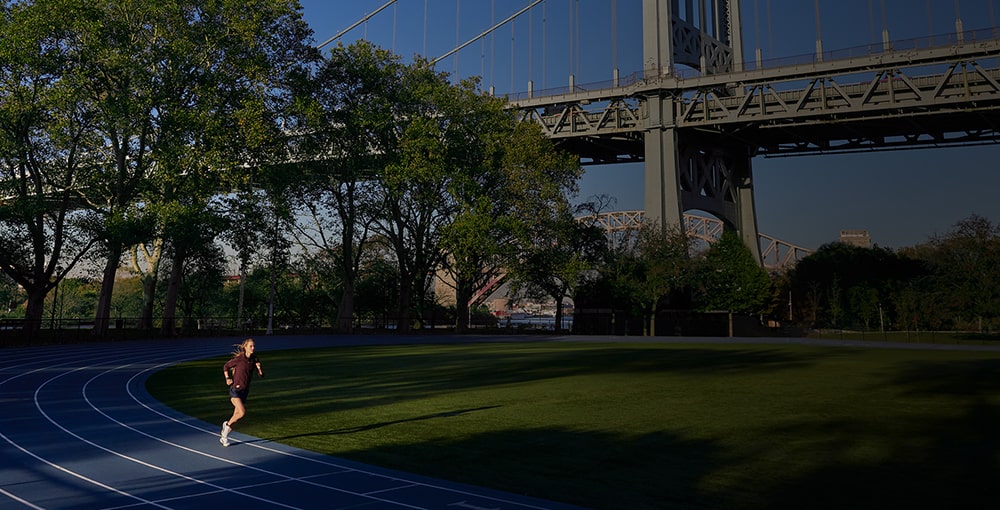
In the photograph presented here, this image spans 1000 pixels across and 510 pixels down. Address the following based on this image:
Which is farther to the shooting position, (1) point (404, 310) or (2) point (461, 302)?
(2) point (461, 302)

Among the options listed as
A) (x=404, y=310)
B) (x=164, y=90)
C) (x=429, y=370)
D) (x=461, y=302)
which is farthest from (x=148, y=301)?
(x=429, y=370)

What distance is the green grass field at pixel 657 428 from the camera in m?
7.68

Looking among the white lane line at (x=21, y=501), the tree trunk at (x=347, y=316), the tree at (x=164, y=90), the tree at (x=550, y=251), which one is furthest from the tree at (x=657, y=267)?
the white lane line at (x=21, y=501)

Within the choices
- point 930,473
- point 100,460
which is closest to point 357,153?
point 100,460

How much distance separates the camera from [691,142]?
69812 millimetres

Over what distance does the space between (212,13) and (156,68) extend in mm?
4623

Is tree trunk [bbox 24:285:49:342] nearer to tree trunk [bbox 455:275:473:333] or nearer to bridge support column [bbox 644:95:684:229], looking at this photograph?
tree trunk [bbox 455:275:473:333]

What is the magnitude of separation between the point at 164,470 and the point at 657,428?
25.2 feet

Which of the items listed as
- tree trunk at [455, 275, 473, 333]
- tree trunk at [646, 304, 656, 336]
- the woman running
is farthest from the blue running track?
tree trunk at [646, 304, 656, 336]

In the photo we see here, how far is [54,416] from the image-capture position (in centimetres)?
1250

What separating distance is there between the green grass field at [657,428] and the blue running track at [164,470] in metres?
0.60

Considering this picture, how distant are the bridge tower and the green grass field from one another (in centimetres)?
4409

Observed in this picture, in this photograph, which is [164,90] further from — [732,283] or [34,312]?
[732,283]

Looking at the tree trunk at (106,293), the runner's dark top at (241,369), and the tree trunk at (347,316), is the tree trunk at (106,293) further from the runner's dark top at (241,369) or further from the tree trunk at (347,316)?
the runner's dark top at (241,369)
